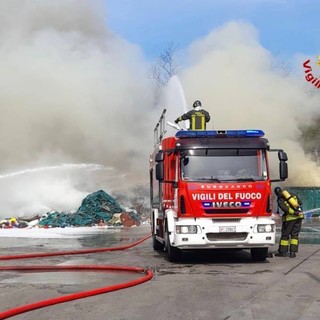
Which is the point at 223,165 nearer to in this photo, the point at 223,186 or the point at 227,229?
the point at 223,186

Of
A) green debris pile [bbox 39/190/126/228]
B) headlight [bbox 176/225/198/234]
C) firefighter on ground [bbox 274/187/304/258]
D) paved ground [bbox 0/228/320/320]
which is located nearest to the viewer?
paved ground [bbox 0/228/320/320]

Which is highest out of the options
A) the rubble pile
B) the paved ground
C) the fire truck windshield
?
the fire truck windshield

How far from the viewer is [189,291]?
590 cm

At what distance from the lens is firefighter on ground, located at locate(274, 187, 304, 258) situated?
9281 mm

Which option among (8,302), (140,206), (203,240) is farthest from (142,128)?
(8,302)

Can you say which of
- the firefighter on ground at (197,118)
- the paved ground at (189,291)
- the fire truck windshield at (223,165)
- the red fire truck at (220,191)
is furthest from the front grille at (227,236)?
the firefighter on ground at (197,118)

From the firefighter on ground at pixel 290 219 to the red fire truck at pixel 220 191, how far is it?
970 mm

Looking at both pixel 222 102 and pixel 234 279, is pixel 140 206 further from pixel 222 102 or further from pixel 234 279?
pixel 234 279

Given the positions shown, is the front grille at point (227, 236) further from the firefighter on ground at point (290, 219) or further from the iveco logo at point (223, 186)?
the firefighter on ground at point (290, 219)

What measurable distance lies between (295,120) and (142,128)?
355 inches

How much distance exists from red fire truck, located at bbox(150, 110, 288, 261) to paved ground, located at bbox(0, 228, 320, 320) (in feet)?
1.46

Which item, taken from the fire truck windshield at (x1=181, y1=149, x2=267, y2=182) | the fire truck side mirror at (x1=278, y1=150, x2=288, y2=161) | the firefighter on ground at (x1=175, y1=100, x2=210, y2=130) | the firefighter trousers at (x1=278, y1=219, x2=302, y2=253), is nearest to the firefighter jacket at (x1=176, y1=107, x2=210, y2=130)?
the firefighter on ground at (x1=175, y1=100, x2=210, y2=130)

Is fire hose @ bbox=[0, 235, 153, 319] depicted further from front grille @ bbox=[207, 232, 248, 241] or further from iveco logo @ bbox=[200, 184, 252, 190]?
iveco logo @ bbox=[200, 184, 252, 190]

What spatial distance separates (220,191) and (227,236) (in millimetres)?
717
